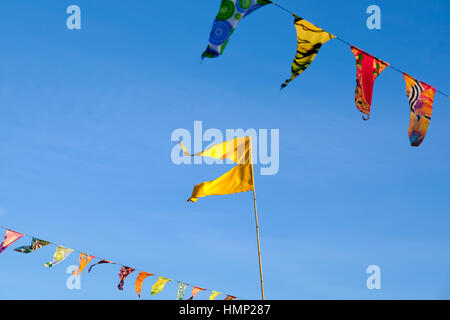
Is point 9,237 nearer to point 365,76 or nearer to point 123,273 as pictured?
point 123,273

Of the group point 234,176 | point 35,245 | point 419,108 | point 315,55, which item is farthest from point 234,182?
point 35,245

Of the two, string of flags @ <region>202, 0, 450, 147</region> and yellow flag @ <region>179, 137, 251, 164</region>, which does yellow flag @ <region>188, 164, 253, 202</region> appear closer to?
yellow flag @ <region>179, 137, 251, 164</region>

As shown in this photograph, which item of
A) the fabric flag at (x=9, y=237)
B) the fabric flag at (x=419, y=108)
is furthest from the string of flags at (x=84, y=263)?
the fabric flag at (x=419, y=108)

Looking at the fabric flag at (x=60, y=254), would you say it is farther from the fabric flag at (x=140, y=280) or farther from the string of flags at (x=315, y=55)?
the string of flags at (x=315, y=55)

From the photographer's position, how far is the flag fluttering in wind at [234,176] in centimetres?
1725

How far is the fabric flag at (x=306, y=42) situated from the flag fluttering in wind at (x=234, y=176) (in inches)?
245

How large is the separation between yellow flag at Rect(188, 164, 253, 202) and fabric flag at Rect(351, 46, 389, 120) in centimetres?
606

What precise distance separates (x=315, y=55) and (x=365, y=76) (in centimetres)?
152

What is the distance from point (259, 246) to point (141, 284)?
9558 mm

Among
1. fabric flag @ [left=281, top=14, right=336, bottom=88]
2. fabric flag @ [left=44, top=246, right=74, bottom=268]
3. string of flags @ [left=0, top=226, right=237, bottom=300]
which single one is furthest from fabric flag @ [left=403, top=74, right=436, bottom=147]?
fabric flag @ [left=44, top=246, right=74, bottom=268]

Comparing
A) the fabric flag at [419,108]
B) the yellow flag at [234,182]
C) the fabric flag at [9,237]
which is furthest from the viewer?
the fabric flag at [9,237]

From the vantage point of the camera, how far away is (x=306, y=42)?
1123 centimetres

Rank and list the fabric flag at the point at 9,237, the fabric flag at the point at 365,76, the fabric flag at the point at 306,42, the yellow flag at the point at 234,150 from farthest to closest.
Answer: the fabric flag at the point at 9,237, the yellow flag at the point at 234,150, the fabric flag at the point at 365,76, the fabric flag at the point at 306,42
